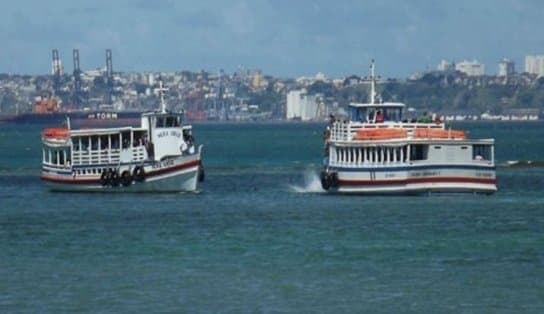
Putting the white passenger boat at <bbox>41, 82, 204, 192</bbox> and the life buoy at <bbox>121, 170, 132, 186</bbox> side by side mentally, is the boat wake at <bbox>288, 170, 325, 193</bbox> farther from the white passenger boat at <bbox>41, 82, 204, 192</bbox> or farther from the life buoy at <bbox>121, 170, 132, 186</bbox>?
the life buoy at <bbox>121, 170, 132, 186</bbox>

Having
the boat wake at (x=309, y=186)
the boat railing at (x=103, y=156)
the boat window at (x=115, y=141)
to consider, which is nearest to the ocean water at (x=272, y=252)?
the boat wake at (x=309, y=186)

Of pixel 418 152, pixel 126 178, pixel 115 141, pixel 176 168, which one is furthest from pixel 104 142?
pixel 418 152

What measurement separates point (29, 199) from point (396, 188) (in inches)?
661

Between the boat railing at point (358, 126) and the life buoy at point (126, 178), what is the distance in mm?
9354

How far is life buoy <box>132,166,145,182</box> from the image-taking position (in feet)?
303

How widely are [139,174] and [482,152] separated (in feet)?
53.0

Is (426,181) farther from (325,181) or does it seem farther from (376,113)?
Answer: (376,113)

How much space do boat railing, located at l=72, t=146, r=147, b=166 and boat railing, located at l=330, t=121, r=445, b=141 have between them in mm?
8816

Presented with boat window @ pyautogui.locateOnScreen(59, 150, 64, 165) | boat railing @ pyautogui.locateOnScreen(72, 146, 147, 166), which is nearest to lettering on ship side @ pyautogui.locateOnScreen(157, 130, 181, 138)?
boat railing @ pyautogui.locateOnScreen(72, 146, 147, 166)

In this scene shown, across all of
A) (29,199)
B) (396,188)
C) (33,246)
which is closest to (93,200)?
(29,199)

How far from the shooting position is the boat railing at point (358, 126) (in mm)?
87188

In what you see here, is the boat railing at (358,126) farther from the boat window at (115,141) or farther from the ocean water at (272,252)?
the boat window at (115,141)

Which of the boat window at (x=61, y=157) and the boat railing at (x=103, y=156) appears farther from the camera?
the boat window at (x=61, y=157)

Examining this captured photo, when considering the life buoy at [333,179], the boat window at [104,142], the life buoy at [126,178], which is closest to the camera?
the life buoy at [333,179]
